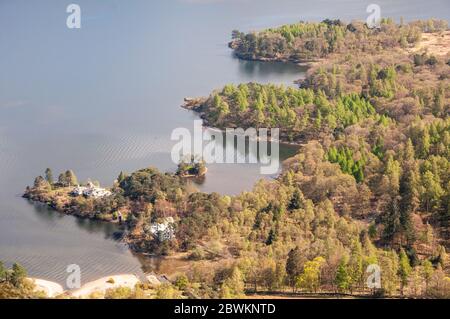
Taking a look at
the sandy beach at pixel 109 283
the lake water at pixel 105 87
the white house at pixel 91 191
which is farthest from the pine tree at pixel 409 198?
the white house at pixel 91 191

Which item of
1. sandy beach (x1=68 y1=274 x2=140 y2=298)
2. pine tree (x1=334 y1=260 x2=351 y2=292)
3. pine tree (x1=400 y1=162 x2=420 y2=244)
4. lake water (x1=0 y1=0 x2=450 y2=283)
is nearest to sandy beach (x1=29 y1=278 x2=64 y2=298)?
lake water (x1=0 y1=0 x2=450 y2=283)

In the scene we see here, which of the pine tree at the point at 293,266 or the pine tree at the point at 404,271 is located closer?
the pine tree at the point at 404,271

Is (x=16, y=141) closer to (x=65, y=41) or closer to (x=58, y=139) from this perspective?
(x=58, y=139)

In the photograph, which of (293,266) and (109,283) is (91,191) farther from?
(293,266)

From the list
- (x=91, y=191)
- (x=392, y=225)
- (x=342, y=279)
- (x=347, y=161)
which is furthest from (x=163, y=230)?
(x=347, y=161)

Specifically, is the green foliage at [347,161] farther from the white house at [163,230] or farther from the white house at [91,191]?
the white house at [91,191]
